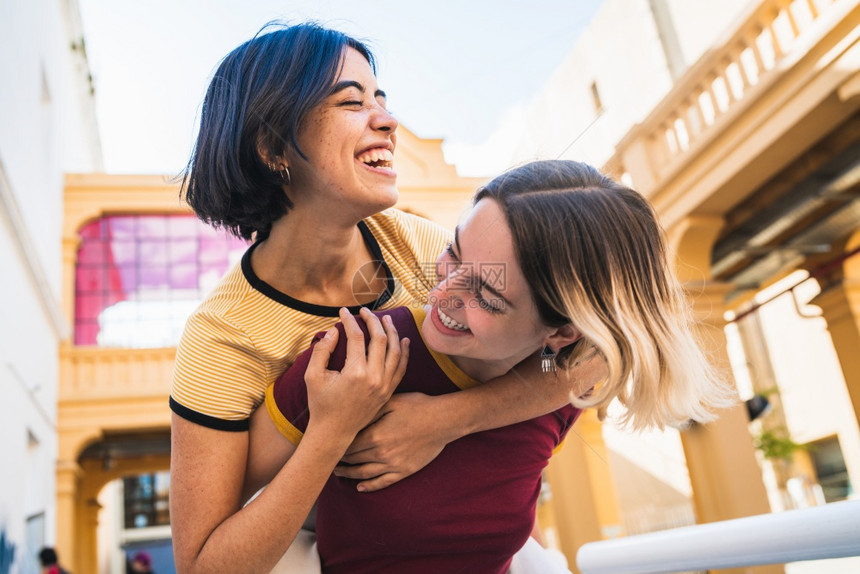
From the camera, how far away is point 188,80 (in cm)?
78

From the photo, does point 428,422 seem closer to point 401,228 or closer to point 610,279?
point 610,279

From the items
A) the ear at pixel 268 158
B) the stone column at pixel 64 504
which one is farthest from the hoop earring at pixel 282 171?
the stone column at pixel 64 504

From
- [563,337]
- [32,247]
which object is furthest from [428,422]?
[32,247]

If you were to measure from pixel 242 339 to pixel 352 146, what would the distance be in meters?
0.29

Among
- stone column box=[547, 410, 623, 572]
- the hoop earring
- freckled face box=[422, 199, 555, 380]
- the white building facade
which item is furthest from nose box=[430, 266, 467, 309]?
stone column box=[547, 410, 623, 572]

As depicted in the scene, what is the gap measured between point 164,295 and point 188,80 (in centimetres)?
785

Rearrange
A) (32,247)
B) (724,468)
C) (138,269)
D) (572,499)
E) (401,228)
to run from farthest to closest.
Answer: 1. (138,269)
2. (572,499)
3. (32,247)
4. (724,468)
5. (401,228)

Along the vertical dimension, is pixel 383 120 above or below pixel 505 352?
above

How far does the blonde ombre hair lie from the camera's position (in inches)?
33.4

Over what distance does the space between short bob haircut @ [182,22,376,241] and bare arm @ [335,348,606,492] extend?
1.25 feet

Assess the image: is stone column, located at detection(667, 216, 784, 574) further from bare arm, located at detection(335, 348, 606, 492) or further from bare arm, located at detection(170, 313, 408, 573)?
bare arm, located at detection(170, 313, 408, 573)

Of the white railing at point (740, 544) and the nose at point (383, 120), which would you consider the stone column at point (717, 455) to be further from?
the white railing at point (740, 544)

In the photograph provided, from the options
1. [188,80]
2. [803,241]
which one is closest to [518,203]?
[188,80]

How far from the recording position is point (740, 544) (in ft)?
1.89
